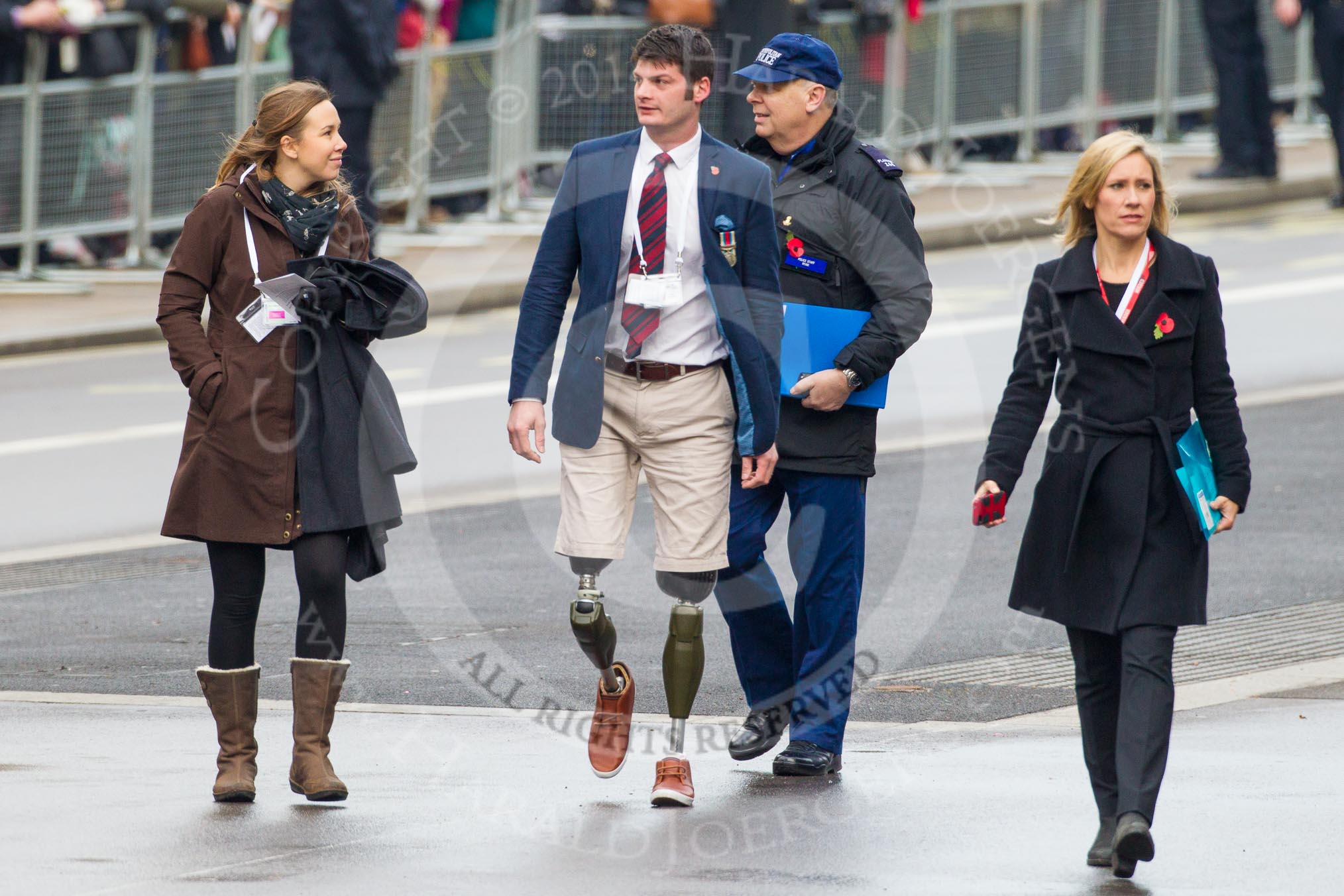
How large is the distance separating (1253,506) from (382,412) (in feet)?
19.3

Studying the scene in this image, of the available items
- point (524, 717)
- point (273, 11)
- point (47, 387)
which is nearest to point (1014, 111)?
point (273, 11)

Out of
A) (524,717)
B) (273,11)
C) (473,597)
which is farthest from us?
(273,11)

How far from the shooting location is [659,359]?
6.79m

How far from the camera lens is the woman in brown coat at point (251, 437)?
21.6 feet

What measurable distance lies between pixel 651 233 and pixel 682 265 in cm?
12

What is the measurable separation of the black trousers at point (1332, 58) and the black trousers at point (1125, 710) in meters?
15.5

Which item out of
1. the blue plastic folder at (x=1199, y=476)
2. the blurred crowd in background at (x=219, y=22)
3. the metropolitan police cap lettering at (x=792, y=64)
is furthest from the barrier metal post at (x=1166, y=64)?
the blue plastic folder at (x=1199, y=476)

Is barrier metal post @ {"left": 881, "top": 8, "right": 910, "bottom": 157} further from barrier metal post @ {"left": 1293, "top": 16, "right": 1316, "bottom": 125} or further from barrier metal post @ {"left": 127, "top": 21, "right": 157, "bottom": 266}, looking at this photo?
barrier metal post @ {"left": 127, "top": 21, "right": 157, "bottom": 266}

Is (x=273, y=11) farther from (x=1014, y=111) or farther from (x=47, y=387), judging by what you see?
(x=1014, y=111)

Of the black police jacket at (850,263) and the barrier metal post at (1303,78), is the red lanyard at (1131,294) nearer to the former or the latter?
the black police jacket at (850,263)

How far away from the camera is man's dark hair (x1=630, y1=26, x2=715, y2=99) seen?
6598mm

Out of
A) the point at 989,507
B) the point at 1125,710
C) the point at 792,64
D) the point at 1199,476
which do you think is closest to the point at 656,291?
the point at 792,64

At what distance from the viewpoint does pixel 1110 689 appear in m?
A: 6.07

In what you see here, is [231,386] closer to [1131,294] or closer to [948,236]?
[1131,294]
